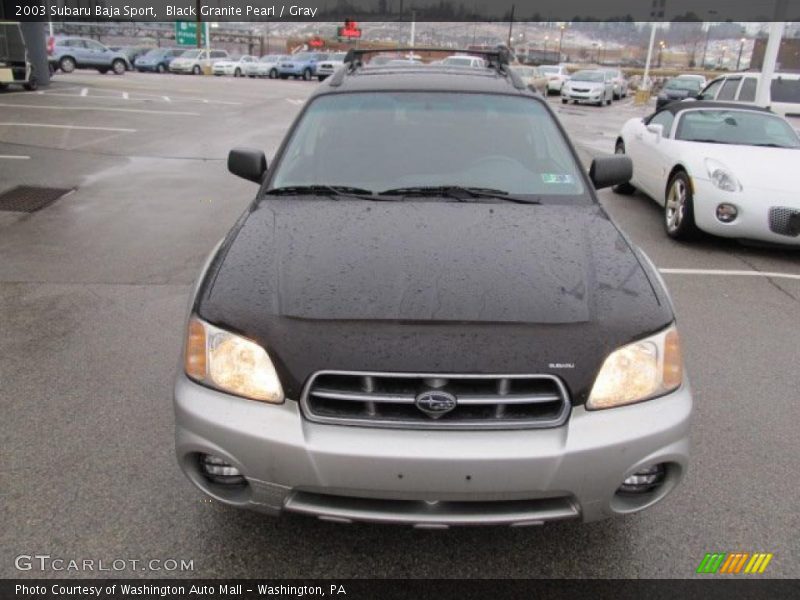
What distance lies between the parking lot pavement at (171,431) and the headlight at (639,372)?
0.70 metres

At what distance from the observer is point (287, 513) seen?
2.17 metres

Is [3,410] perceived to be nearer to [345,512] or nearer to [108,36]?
[345,512]

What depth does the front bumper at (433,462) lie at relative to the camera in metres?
2.04

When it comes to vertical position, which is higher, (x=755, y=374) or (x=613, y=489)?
(x=613, y=489)

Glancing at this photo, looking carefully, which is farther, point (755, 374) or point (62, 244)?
point (62, 244)

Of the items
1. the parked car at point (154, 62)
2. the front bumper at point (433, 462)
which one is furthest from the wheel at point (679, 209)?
the parked car at point (154, 62)

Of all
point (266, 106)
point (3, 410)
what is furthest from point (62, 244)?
point (266, 106)

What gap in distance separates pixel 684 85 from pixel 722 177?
2871 centimetres

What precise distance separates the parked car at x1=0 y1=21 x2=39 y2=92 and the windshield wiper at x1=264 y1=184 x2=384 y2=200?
18.3m

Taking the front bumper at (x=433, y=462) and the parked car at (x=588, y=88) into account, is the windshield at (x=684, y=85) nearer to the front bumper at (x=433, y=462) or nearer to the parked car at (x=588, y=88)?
the parked car at (x=588, y=88)

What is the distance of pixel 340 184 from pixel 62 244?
411cm

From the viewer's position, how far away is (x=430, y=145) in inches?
140

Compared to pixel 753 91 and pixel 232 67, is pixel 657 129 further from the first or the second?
pixel 232 67

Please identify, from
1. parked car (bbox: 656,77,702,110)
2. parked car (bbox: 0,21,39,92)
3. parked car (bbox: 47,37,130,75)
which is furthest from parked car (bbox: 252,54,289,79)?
parked car (bbox: 0,21,39,92)
